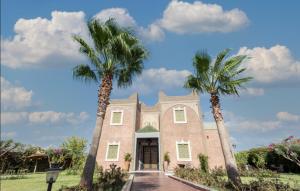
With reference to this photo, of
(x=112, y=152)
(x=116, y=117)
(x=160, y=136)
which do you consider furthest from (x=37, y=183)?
(x=116, y=117)

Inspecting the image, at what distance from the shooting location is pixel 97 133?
35.4 ft

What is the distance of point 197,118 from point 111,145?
1040 cm

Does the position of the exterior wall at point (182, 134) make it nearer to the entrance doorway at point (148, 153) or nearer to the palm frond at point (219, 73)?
the entrance doorway at point (148, 153)

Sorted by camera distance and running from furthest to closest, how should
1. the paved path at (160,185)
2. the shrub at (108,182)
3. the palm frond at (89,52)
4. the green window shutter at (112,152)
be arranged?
the green window shutter at (112,152) → the palm frond at (89,52) → the paved path at (160,185) → the shrub at (108,182)

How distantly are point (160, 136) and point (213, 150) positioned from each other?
6.09m

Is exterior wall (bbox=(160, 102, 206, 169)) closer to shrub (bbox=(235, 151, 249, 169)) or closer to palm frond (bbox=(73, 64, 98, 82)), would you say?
shrub (bbox=(235, 151, 249, 169))

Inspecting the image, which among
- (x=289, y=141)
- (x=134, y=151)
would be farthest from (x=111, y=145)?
(x=289, y=141)

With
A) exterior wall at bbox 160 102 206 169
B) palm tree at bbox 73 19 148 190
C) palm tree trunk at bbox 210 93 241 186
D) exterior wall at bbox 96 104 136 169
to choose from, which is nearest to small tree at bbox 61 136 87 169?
exterior wall at bbox 96 104 136 169

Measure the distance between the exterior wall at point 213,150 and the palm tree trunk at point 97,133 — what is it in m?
17.4

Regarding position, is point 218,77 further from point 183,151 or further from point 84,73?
point 183,151

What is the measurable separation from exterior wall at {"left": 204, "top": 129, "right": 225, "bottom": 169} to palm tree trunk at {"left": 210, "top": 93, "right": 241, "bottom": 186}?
541 inches

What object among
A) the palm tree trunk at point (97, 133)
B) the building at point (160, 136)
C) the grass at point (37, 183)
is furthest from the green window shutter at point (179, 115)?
the palm tree trunk at point (97, 133)

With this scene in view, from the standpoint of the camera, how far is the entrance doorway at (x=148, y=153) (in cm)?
2714

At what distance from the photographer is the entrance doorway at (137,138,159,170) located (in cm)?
2714
